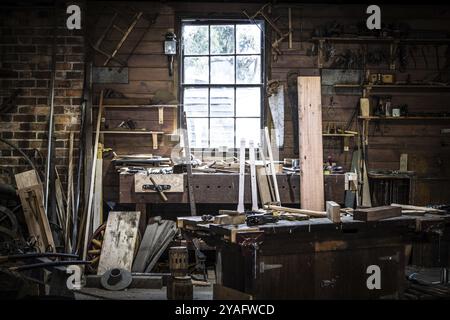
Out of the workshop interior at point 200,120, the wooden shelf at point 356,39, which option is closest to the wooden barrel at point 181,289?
the workshop interior at point 200,120

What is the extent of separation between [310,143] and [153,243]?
1974 millimetres

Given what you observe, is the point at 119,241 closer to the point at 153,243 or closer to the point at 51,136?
the point at 153,243

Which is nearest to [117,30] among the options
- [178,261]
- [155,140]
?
[155,140]

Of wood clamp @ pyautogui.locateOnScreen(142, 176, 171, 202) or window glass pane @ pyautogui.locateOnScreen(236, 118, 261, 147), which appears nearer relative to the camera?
wood clamp @ pyautogui.locateOnScreen(142, 176, 171, 202)

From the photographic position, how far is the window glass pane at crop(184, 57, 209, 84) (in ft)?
23.8

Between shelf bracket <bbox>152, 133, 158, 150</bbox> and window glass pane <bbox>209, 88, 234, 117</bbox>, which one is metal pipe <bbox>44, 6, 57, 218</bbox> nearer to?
shelf bracket <bbox>152, 133, 158, 150</bbox>

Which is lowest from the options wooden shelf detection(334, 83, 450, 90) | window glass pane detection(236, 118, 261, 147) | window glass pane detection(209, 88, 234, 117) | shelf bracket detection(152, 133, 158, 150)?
shelf bracket detection(152, 133, 158, 150)

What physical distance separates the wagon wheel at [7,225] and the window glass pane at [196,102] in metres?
2.28

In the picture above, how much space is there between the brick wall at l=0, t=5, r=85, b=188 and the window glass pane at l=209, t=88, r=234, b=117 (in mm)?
1528

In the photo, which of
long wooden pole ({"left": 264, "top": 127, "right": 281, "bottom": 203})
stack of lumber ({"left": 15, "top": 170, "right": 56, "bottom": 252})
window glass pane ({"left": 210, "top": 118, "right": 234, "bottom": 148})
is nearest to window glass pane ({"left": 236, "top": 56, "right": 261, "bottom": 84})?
window glass pane ({"left": 210, "top": 118, "right": 234, "bottom": 148})

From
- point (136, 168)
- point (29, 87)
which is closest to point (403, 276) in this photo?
point (136, 168)

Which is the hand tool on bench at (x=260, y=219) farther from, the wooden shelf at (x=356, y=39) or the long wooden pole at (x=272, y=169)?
the wooden shelf at (x=356, y=39)

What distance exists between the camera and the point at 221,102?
286 inches

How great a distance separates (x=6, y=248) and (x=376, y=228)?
336cm
